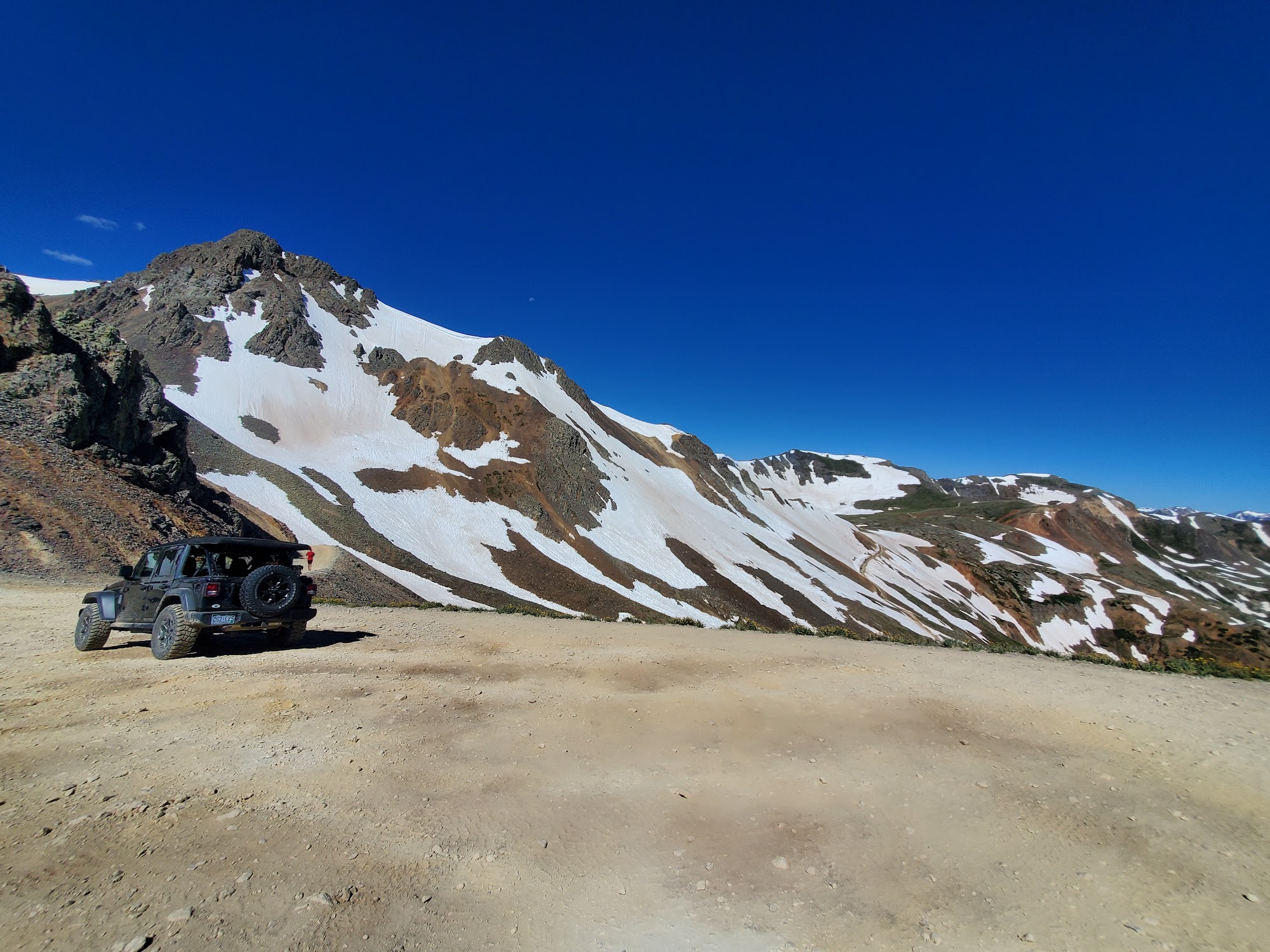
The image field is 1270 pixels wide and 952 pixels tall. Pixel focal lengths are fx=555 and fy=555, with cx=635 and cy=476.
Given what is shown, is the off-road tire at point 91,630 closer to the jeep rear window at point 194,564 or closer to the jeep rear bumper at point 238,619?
the jeep rear window at point 194,564

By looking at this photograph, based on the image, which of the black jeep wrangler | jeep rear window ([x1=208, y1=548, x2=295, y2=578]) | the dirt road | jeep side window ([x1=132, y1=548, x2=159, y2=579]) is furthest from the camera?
jeep side window ([x1=132, y1=548, x2=159, y2=579])

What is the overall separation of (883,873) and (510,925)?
10.8 feet

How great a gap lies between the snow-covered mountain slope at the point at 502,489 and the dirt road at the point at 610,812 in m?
29.4

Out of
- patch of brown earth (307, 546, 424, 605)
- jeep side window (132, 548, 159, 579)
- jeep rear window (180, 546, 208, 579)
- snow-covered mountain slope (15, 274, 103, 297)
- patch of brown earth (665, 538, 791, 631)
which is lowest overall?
patch of brown earth (307, 546, 424, 605)

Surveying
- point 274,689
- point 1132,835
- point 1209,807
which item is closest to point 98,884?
point 274,689

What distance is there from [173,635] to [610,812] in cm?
991

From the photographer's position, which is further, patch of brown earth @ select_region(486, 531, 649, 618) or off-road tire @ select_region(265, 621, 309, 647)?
patch of brown earth @ select_region(486, 531, 649, 618)

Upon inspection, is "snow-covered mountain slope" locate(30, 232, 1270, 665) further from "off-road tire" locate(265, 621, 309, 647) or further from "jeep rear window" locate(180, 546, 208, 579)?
"jeep rear window" locate(180, 546, 208, 579)

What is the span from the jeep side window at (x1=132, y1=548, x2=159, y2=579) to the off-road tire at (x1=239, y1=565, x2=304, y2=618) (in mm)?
1959

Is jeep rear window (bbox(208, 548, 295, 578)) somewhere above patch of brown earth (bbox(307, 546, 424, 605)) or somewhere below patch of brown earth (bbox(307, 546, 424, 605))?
above

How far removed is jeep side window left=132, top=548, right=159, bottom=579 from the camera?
38.1 ft

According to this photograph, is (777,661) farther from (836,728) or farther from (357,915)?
(357,915)

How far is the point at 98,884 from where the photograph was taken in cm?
420

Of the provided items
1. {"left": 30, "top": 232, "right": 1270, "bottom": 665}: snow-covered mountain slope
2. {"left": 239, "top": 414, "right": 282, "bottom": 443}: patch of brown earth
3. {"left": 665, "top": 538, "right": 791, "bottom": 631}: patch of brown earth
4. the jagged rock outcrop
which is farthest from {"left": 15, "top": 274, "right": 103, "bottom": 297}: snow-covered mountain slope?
{"left": 665, "top": 538, "right": 791, "bottom": 631}: patch of brown earth
